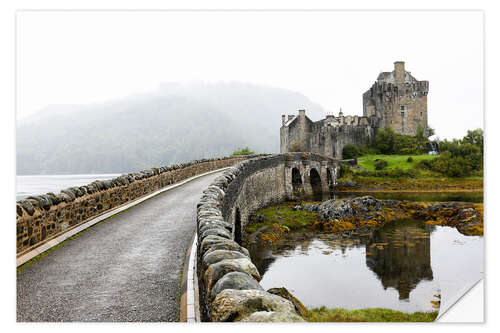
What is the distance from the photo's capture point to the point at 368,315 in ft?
32.6

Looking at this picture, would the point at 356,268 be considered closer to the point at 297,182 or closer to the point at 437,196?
the point at 437,196

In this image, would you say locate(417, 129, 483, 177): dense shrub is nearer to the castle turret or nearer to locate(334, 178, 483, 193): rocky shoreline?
locate(334, 178, 483, 193): rocky shoreline

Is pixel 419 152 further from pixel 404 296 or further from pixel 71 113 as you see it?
A: pixel 71 113

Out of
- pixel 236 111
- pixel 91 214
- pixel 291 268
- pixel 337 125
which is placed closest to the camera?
pixel 91 214

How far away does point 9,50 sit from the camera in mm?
6453

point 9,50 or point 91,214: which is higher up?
point 9,50

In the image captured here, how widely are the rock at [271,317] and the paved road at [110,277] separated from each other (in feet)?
6.16

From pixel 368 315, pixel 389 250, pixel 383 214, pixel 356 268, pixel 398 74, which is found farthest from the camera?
pixel 398 74

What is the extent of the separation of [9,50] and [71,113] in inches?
146

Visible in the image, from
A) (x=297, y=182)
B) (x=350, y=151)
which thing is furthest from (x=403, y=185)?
(x=350, y=151)

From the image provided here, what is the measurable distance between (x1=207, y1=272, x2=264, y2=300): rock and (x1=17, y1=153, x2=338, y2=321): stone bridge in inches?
2.9

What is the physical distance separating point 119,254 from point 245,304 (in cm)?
438

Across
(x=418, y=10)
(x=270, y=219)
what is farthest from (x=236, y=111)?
(x=418, y=10)

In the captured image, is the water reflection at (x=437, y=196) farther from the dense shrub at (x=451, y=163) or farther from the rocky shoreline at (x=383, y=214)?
the dense shrub at (x=451, y=163)
